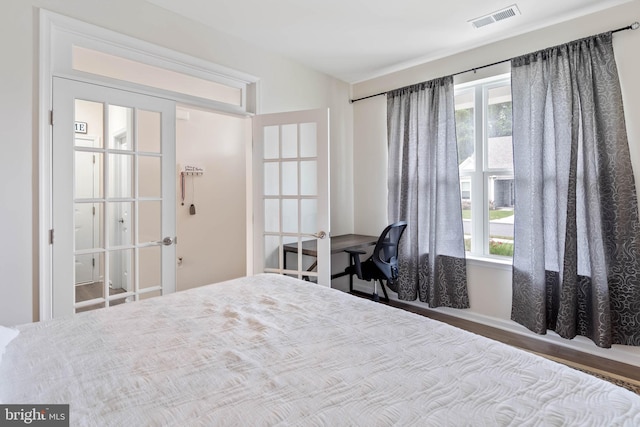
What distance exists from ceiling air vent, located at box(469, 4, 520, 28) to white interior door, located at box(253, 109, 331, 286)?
1425mm

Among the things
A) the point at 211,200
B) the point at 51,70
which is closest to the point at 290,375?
the point at 51,70

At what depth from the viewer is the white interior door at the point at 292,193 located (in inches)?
119

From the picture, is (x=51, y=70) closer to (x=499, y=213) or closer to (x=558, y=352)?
(x=499, y=213)

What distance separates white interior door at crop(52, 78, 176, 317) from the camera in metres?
2.05

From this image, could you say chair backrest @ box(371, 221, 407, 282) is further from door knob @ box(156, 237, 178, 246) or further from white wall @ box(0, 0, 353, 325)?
white wall @ box(0, 0, 353, 325)

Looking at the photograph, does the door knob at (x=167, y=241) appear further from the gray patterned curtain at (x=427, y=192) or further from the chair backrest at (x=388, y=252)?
the gray patterned curtain at (x=427, y=192)

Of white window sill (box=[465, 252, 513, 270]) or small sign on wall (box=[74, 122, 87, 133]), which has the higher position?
small sign on wall (box=[74, 122, 87, 133])

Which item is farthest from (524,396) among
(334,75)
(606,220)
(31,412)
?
(334,75)

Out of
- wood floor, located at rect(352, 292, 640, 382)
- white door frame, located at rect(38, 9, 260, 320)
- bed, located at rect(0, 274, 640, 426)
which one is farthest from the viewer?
wood floor, located at rect(352, 292, 640, 382)

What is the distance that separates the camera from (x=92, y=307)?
2221 millimetres

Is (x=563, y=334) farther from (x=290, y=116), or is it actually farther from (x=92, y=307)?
(x=92, y=307)

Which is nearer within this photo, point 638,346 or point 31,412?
point 31,412

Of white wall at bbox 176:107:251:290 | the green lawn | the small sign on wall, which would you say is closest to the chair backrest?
the green lawn

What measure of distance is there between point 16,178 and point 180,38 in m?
1.50
